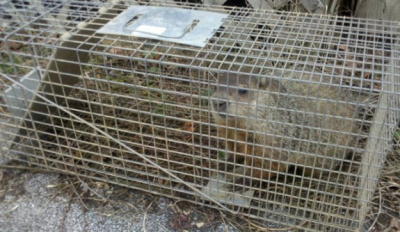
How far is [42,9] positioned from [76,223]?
1.82 meters

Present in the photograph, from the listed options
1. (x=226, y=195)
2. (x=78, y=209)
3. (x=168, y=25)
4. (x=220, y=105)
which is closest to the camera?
(x=220, y=105)

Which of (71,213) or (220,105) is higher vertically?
(220,105)

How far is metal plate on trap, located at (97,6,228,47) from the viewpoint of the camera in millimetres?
2629

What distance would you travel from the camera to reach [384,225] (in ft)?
9.53

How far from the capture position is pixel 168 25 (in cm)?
276

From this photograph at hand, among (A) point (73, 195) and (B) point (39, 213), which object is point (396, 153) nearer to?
(A) point (73, 195)

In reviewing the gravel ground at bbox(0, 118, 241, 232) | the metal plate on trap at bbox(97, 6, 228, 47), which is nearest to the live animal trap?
the metal plate on trap at bbox(97, 6, 228, 47)

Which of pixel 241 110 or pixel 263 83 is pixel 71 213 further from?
pixel 263 83

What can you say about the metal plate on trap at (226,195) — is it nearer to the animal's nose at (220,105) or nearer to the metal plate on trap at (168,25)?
the animal's nose at (220,105)

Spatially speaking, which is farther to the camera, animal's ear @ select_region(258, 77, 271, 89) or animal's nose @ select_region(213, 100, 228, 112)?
animal's ear @ select_region(258, 77, 271, 89)

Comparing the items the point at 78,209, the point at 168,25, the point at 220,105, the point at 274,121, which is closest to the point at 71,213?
the point at 78,209

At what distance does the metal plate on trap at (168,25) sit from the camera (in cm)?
263

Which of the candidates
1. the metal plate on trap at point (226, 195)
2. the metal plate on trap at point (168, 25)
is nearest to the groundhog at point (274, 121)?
the metal plate on trap at point (226, 195)

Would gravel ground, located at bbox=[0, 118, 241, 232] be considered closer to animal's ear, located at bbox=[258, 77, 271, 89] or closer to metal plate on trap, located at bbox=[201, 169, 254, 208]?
metal plate on trap, located at bbox=[201, 169, 254, 208]
